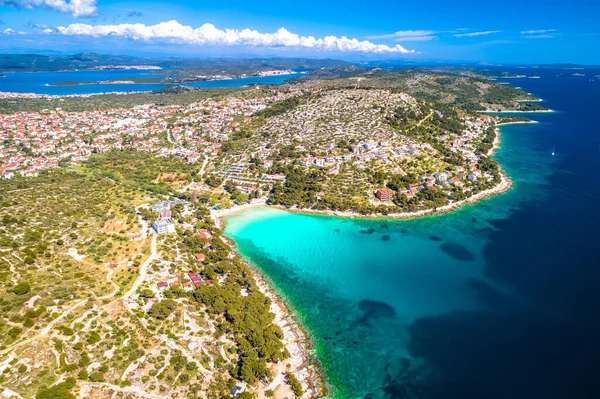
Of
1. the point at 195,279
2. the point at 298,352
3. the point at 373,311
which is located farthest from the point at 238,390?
the point at 373,311

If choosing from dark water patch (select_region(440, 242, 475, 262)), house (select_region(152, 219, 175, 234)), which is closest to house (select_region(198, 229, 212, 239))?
house (select_region(152, 219, 175, 234))

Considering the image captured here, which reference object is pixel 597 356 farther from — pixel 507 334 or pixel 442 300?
pixel 442 300

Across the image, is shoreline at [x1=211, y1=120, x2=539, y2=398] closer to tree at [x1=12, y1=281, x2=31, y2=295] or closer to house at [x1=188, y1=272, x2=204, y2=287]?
house at [x1=188, y1=272, x2=204, y2=287]

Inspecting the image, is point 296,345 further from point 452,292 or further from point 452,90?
point 452,90

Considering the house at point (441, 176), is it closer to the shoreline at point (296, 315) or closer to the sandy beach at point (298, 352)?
the shoreline at point (296, 315)

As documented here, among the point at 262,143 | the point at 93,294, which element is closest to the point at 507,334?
the point at 93,294

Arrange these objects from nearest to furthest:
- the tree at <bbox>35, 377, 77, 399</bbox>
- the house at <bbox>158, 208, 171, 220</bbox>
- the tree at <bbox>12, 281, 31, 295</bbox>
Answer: the tree at <bbox>35, 377, 77, 399</bbox> → the tree at <bbox>12, 281, 31, 295</bbox> → the house at <bbox>158, 208, 171, 220</bbox>

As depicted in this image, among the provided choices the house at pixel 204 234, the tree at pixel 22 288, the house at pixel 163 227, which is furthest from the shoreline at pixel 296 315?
the tree at pixel 22 288
